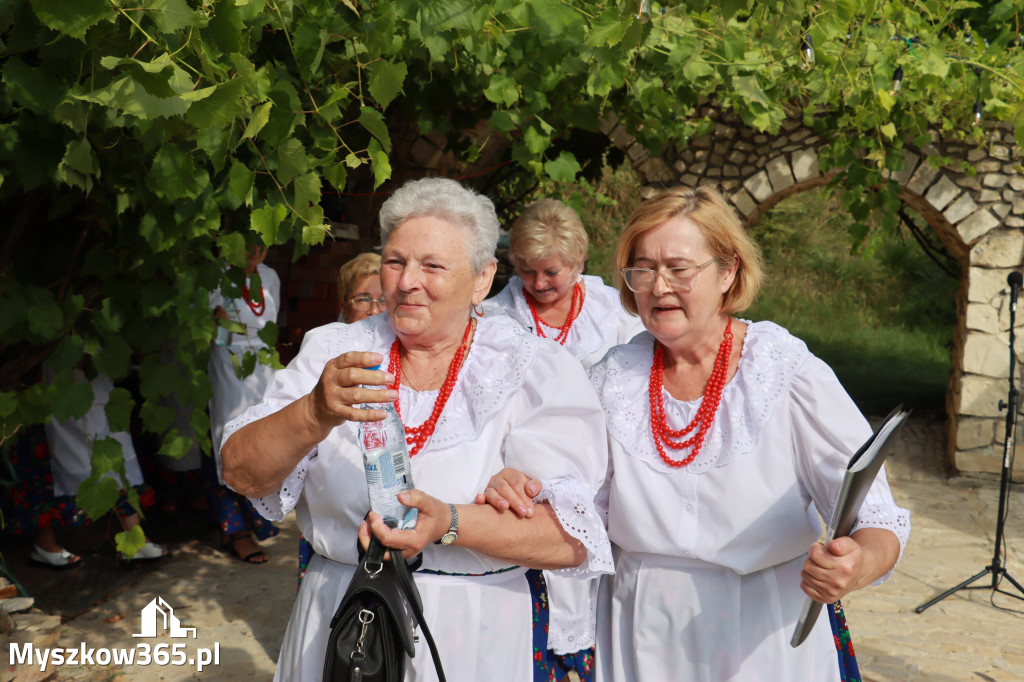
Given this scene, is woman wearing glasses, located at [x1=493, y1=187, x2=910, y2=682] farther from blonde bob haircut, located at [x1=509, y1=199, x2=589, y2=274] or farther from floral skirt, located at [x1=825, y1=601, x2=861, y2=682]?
blonde bob haircut, located at [x1=509, y1=199, x2=589, y2=274]

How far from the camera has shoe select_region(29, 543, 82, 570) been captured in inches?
181

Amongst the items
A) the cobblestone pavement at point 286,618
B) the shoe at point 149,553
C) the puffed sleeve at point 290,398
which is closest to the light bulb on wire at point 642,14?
the puffed sleeve at point 290,398

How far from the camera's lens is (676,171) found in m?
8.01

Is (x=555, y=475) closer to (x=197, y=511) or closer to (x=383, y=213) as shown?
(x=383, y=213)

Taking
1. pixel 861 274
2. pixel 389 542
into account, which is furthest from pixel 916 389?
pixel 389 542

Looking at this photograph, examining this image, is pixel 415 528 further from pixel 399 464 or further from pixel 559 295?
pixel 559 295

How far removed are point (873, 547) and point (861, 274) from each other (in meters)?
21.8

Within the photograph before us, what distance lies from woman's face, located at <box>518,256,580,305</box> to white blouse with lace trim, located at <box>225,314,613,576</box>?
6.22 ft

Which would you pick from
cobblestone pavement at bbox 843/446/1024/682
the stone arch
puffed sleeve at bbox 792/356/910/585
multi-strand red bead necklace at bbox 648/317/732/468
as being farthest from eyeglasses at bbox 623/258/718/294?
the stone arch

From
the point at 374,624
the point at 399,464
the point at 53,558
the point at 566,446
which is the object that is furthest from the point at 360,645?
the point at 53,558

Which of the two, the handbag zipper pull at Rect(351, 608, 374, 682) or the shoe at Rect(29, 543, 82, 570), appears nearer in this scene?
the handbag zipper pull at Rect(351, 608, 374, 682)

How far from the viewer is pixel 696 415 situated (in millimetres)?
1854

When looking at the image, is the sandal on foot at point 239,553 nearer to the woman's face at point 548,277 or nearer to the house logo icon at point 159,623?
the house logo icon at point 159,623

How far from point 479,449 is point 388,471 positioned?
0.32 m
